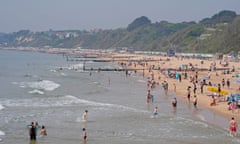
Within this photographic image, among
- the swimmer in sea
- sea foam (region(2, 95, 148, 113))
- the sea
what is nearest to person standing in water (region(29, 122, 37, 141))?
the sea

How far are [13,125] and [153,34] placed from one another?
17389 cm

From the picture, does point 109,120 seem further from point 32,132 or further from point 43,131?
point 32,132

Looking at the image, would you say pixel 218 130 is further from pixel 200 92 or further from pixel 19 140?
pixel 200 92

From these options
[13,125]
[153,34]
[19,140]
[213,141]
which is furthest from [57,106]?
[153,34]

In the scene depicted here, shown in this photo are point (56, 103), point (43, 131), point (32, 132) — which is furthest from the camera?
point (56, 103)

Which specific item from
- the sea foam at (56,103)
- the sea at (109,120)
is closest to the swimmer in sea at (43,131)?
the sea at (109,120)

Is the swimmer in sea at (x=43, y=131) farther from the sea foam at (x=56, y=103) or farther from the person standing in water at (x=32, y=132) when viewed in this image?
the sea foam at (x=56, y=103)

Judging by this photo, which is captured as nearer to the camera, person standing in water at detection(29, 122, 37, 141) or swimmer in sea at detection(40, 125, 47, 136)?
person standing in water at detection(29, 122, 37, 141)

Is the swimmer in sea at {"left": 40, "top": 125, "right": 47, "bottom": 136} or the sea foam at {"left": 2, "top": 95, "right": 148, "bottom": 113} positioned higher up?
the swimmer in sea at {"left": 40, "top": 125, "right": 47, "bottom": 136}

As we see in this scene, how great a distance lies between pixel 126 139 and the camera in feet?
61.0

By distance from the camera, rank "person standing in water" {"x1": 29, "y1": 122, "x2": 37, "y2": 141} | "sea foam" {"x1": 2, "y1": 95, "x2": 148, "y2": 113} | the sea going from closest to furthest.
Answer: "person standing in water" {"x1": 29, "y1": 122, "x2": 37, "y2": 141}, the sea, "sea foam" {"x1": 2, "y1": 95, "x2": 148, "y2": 113}

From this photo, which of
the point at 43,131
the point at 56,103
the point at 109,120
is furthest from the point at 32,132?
the point at 56,103

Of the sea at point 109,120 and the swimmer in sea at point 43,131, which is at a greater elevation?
the swimmer in sea at point 43,131

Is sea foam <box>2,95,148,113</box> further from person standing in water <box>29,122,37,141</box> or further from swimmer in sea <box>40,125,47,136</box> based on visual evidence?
person standing in water <box>29,122,37,141</box>
